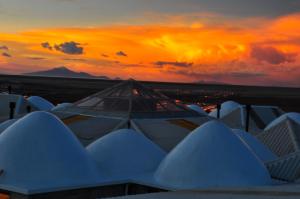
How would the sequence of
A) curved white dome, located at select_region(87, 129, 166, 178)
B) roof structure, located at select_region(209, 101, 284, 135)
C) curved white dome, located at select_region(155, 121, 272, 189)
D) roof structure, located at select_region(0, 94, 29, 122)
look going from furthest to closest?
roof structure, located at select_region(209, 101, 284, 135) < roof structure, located at select_region(0, 94, 29, 122) < curved white dome, located at select_region(87, 129, 166, 178) < curved white dome, located at select_region(155, 121, 272, 189)

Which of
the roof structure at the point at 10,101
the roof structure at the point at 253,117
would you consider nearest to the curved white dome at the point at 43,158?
the roof structure at the point at 10,101

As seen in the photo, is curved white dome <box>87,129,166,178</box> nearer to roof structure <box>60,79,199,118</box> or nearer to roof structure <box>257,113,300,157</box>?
roof structure <box>60,79,199,118</box>

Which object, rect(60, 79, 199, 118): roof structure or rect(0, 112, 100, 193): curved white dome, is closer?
rect(0, 112, 100, 193): curved white dome

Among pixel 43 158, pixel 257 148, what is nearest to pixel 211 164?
pixel 43 158

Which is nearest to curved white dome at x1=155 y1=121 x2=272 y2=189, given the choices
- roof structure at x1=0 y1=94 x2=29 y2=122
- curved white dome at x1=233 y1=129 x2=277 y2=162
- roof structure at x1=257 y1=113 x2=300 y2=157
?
curved white dome at x1=233 y1=129 x2=277 y2=162

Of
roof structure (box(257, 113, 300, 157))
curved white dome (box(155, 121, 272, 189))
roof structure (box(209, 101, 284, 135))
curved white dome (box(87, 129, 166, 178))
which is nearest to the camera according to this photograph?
curved white dome (box(155, 121, 272, 189))

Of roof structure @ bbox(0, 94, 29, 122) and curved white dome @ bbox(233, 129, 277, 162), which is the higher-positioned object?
roof structure @ bbox(0, 94, 29, 122)

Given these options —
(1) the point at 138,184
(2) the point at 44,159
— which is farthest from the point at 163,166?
(2) the point at 44,159
